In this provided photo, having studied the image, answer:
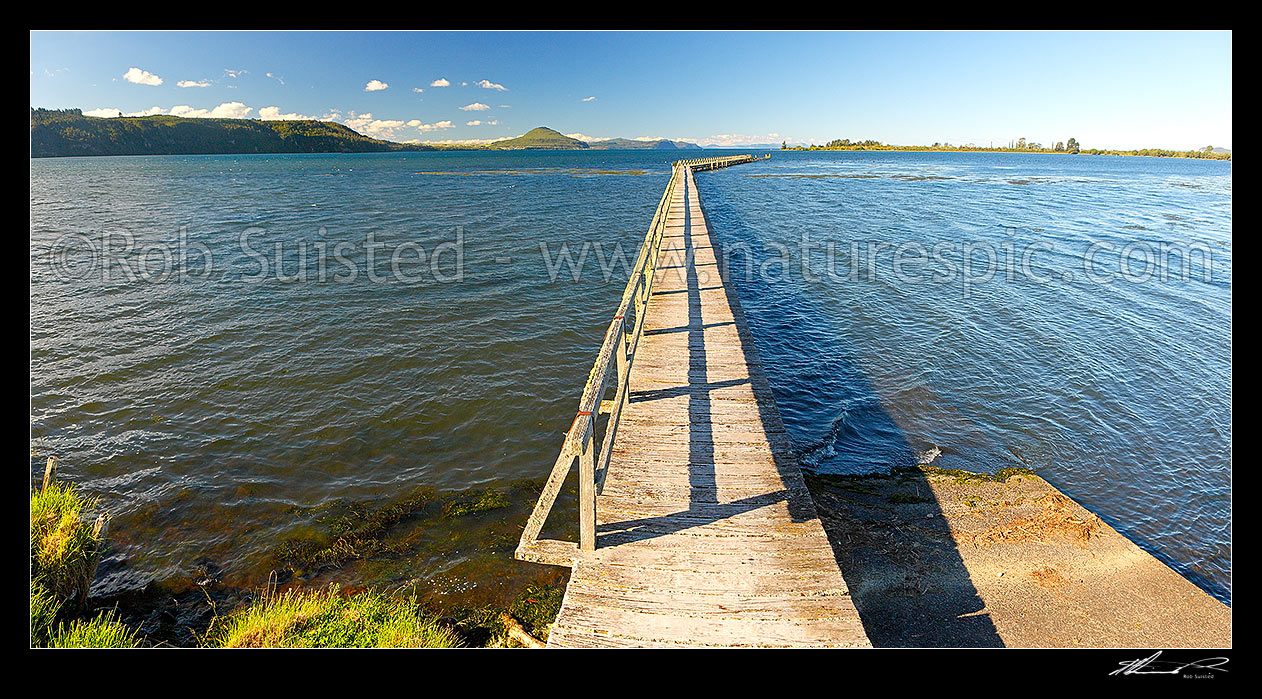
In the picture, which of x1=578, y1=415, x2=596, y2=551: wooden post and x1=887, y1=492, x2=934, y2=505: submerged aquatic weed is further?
x1=887, y1=492, x2=934, y2=505: submerged aquatic weed

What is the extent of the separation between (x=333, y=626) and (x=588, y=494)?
111 inches

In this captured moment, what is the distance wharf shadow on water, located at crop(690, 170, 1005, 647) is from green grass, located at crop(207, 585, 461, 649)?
3397 mm

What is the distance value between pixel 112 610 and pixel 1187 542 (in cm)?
1347

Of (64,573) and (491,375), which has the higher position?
(491,375)

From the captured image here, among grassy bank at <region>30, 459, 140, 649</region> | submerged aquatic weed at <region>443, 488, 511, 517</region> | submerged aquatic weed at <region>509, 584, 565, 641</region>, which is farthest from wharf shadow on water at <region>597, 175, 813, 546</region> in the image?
grassy bank at <region>30, 459, 140, 649</region>

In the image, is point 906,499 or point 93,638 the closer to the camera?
point 93,638

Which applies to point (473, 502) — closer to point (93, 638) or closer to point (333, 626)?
point (333, 626)

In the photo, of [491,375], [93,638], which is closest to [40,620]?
[93,638]

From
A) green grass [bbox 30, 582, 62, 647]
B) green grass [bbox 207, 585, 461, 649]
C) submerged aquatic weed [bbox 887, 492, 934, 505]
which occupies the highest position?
submerged aquatic weed [bbox 887, 492, 934, 505]

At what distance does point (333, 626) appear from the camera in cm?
521

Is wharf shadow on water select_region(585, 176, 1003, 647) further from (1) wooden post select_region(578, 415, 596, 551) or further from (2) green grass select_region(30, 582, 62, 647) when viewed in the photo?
(2) green grass select_region(30, 582, 62, 647)

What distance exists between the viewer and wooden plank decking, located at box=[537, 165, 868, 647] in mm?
4270
